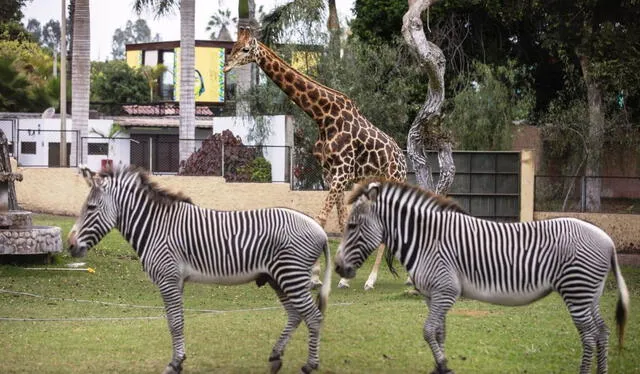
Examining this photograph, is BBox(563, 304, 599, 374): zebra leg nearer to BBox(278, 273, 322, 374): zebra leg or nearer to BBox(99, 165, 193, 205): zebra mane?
BBox(278, 273, 322, 374): zebra leg

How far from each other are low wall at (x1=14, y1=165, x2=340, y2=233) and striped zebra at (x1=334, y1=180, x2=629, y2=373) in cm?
1527

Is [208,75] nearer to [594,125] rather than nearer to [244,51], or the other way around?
[594,125]

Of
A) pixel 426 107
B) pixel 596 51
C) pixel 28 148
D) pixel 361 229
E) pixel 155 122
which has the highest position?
pixel 596 51

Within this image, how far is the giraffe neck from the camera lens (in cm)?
1775

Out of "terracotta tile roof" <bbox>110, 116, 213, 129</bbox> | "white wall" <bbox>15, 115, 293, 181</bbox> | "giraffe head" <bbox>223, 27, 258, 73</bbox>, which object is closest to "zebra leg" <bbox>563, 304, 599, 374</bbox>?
"giraffe head" <bbox>223, 27, 258, 73</bbox>

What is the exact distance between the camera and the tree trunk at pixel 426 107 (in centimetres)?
1856

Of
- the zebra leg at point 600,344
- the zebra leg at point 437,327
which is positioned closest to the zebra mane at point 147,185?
the zebra leg at point 437,327

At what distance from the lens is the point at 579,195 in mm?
28344

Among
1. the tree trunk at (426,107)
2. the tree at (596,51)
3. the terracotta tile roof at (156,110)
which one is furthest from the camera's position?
the terracotta tile roof at (156,110)

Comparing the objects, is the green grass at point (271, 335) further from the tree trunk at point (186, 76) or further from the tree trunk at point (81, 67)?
the tree trunk at point (186, 76)

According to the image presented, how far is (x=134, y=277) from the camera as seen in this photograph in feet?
59.6

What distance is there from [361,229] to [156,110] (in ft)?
141

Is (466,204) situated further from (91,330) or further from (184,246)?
(184,246)

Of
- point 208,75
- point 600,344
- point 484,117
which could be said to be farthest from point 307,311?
point 208,75
